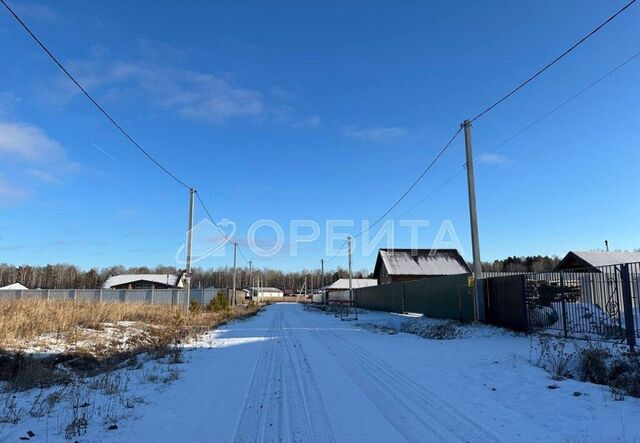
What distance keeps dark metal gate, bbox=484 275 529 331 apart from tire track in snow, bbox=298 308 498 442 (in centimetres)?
688

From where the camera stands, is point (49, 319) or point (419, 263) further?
point (419, 263)

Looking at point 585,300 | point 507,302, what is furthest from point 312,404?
point 507,302

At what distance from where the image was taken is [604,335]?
12234 millimetres

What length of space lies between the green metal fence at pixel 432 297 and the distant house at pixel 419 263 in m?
6.99

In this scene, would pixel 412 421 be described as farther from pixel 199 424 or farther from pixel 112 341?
pixel 112 341

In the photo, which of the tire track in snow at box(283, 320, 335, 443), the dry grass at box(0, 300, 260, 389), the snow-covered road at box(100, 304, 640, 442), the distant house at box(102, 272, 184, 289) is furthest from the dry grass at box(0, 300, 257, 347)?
the distant house at box(102, 272, 184, 289)

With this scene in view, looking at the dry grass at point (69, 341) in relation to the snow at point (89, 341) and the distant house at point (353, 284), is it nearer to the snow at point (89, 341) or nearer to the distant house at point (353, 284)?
the snow at point (89, 341)

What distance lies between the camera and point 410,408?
6.75 metres

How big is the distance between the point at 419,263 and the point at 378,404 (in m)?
45.7

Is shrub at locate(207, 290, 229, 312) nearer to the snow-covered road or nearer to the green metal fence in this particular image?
the green metal fence

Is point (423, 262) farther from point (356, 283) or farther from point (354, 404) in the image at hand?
point (354, 404)

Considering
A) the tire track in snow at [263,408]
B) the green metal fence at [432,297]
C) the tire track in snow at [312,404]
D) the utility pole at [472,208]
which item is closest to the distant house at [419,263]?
the green metal fence at [432,297]

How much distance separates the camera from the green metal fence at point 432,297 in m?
21.2

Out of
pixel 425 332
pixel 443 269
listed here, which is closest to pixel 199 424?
pixel 425 332
